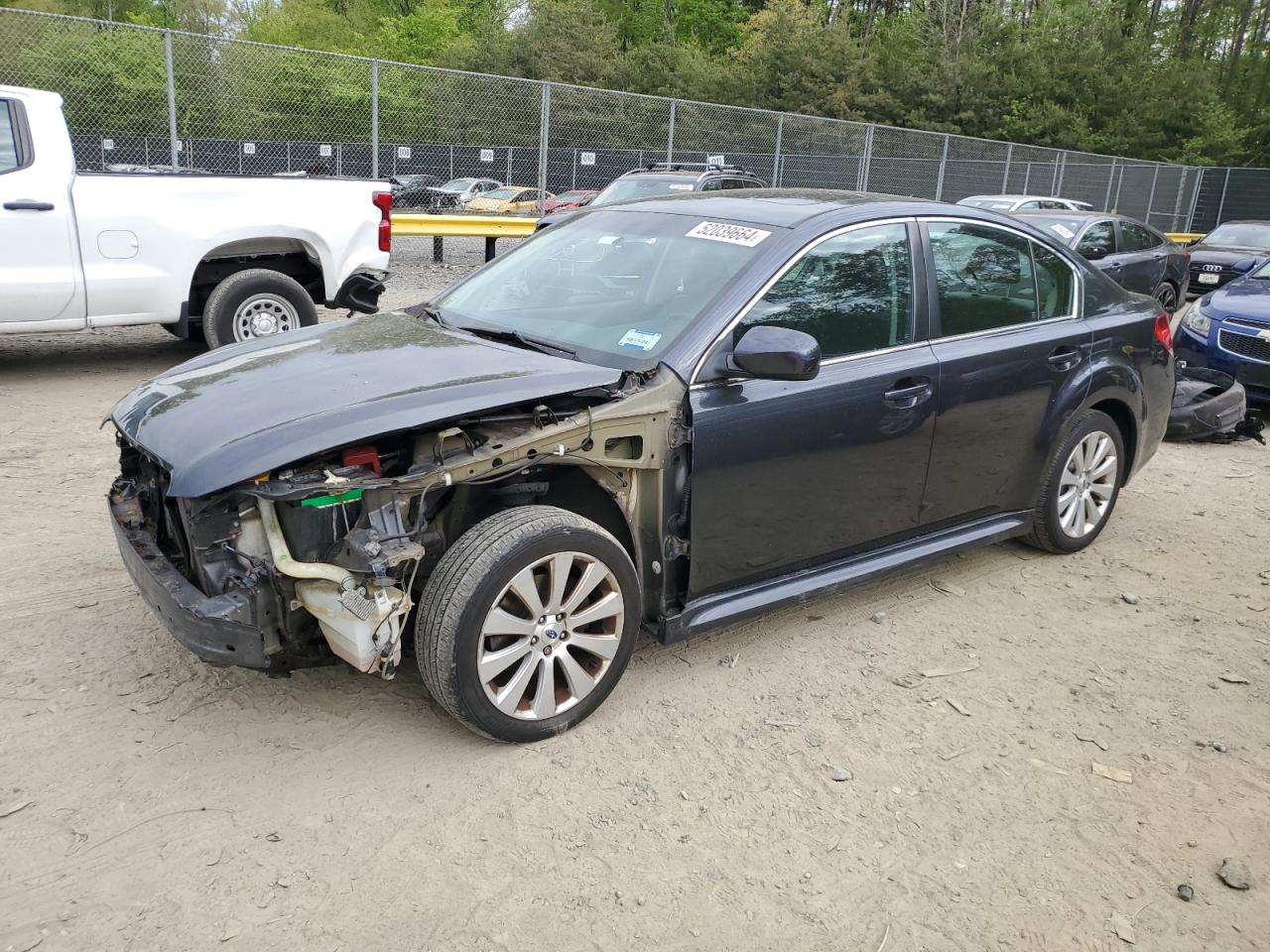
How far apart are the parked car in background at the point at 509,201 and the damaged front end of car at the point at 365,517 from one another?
1284 centimetres

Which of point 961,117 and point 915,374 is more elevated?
point 961,117

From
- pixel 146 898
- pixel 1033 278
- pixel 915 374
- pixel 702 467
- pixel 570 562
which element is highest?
pixel 1033 278

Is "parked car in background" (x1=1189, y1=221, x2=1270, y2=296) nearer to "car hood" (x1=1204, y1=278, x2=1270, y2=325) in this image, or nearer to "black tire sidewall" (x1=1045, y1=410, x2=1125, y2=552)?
"car hood" (x1=1204, y1=278, x2=1270, y2=325)

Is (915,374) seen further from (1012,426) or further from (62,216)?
(62,216)

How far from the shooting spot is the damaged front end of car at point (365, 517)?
9.49ft

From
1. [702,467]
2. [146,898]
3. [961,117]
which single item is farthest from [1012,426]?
[961,117]

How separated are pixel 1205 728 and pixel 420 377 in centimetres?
299

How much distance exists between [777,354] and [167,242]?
5711mm

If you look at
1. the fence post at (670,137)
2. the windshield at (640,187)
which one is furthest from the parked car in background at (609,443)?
the fence post at (670,137)

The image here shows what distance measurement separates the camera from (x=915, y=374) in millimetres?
4012

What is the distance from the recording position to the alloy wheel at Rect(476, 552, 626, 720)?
309cm

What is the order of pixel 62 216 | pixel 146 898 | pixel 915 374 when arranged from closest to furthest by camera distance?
pixel 146 898 → pixel 915 374 → pixel 62 216

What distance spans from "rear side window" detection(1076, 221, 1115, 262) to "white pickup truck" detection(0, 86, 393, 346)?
7.94m

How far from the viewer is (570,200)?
17672 mm
